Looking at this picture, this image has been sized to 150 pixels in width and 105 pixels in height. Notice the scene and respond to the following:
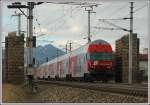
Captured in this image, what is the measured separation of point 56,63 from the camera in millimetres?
35438

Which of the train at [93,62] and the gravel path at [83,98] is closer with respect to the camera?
the gravel path at [83,98]

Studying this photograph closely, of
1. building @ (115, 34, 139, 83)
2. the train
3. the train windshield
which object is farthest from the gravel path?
building @ (115, 34, 139, 83)

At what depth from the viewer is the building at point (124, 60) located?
86.5 ft

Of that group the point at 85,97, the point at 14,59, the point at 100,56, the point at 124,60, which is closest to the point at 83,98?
the point at 85,97

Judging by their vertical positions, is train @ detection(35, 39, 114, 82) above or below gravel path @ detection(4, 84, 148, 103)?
above

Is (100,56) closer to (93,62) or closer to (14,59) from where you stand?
(93,62)

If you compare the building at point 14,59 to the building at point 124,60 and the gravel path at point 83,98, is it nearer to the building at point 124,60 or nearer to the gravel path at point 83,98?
the building at point 124,60

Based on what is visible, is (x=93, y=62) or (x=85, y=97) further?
(x=93, y=62)

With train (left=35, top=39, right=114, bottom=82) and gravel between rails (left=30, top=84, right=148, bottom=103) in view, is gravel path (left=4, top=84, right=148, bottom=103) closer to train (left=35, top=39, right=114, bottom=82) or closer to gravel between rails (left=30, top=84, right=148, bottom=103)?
gravel between rails (left=30, top=84, right=148, bottom=103)

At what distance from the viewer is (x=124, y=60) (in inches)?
1106

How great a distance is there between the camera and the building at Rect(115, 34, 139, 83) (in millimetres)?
26356

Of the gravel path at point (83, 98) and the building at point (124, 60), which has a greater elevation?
the building at point (124, 60)

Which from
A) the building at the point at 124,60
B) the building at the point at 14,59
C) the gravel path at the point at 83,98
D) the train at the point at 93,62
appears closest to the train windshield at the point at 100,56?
the train at the point at 93,62

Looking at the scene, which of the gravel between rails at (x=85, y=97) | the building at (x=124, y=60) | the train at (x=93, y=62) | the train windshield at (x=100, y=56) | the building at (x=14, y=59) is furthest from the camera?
the building at (x=124, y=60)
